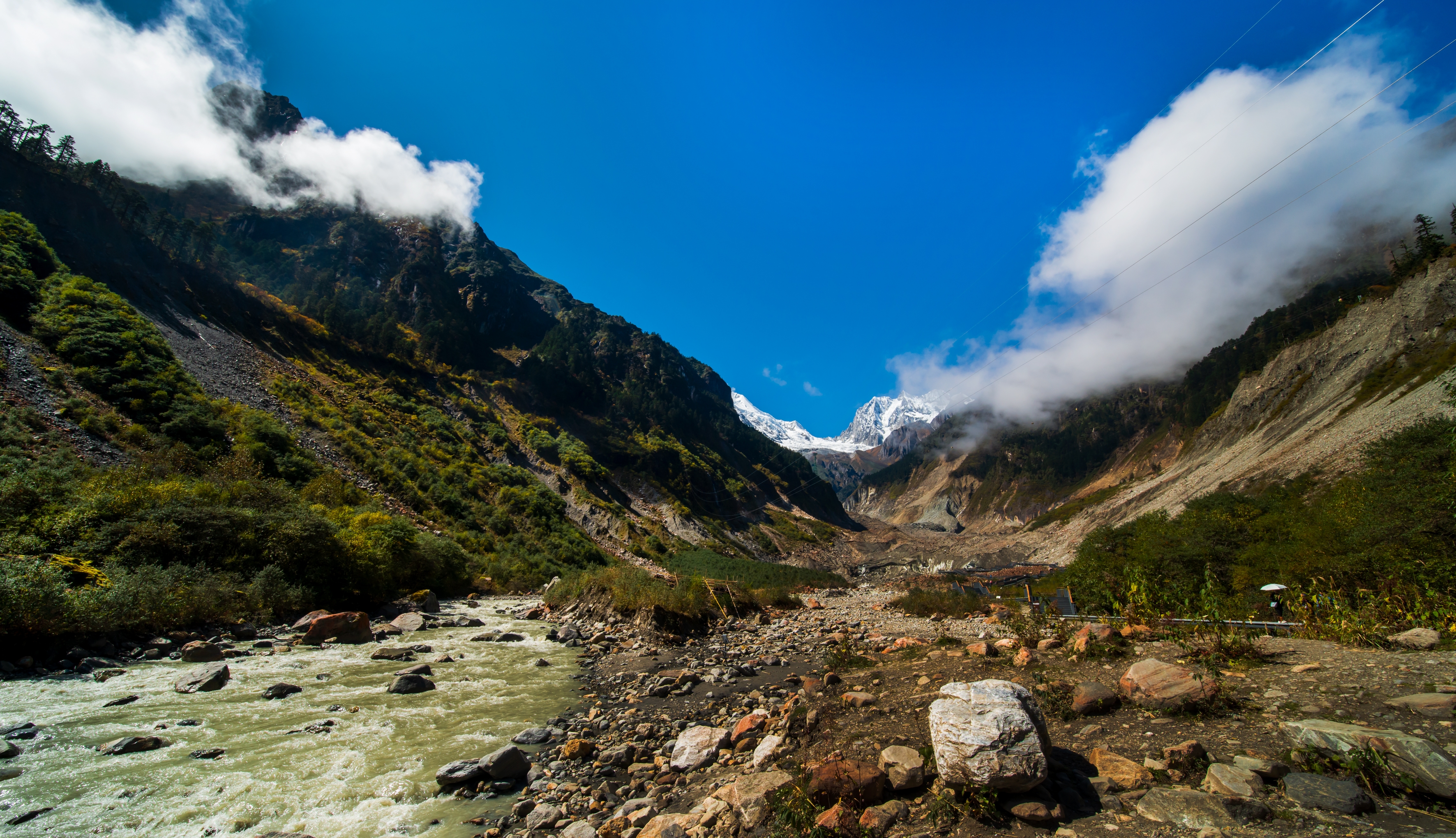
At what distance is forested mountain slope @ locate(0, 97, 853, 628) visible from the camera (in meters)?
23.5

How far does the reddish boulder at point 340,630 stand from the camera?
1518cm

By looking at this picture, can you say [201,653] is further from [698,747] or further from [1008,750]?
[1008,750]

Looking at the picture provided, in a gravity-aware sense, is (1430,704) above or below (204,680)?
below

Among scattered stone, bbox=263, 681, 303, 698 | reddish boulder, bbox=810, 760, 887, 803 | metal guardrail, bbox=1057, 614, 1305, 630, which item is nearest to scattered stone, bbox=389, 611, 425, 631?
scattered stone, bbox=263, 681, 303, 698

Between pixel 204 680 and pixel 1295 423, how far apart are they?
94.3m

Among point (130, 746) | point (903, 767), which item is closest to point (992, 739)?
point (903, 767)

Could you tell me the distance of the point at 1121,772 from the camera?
196 inches

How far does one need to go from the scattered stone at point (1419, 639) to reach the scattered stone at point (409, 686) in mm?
18352

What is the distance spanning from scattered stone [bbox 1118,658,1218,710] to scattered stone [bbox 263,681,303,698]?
606 inches

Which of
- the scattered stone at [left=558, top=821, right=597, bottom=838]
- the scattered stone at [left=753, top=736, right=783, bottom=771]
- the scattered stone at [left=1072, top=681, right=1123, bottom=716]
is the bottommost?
the scattered stone at [left=558, top=821, right=597, bottom=838]

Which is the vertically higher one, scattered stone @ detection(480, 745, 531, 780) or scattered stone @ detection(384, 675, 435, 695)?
scattered stone @ detection(384, 675, 435, 695)

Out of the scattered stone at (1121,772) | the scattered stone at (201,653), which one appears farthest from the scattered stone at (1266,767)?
the scattered stone at (201,653)

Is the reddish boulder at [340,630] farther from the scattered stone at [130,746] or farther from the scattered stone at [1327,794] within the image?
the scattered stone at [1327,794]

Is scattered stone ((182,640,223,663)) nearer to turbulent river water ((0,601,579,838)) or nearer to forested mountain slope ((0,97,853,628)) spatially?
turbulent river water ((0,601,579,838))
